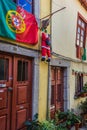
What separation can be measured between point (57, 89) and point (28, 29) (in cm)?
357

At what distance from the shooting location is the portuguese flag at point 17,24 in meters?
6.49

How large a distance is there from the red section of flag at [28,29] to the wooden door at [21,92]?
553 millimetres

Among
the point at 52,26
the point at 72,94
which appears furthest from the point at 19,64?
the point at 72,94

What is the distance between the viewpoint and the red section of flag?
7.27 metres

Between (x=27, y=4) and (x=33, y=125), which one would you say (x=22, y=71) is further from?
(x=27, y=4)

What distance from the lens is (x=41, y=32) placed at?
8.55 m

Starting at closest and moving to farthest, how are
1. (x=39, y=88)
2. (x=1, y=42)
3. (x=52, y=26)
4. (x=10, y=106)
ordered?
1. (x=1, y=42)
2. (x=10, y=106)
3. (x=39, y=88)
4. (x=52, y=26)

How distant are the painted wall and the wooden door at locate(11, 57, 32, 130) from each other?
77.6 inches

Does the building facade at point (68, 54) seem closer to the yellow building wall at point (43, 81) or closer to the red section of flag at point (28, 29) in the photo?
the yellow building wall at point (43, 81)

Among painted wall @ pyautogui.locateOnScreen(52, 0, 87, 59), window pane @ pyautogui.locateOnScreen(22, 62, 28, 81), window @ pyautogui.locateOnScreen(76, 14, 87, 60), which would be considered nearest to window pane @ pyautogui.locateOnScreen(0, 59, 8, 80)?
window pane @ pyautogui.locateOnScreen(22, 62, 28, 81)

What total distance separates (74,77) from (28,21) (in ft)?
16.8

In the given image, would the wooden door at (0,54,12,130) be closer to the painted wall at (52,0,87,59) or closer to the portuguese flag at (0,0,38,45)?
the portuguese flag at (0,0,38,45)

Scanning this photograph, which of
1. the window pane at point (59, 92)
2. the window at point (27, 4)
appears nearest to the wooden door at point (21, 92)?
the window at point (27, 4)

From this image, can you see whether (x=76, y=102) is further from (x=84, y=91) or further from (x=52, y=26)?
(x=52, y=26)
